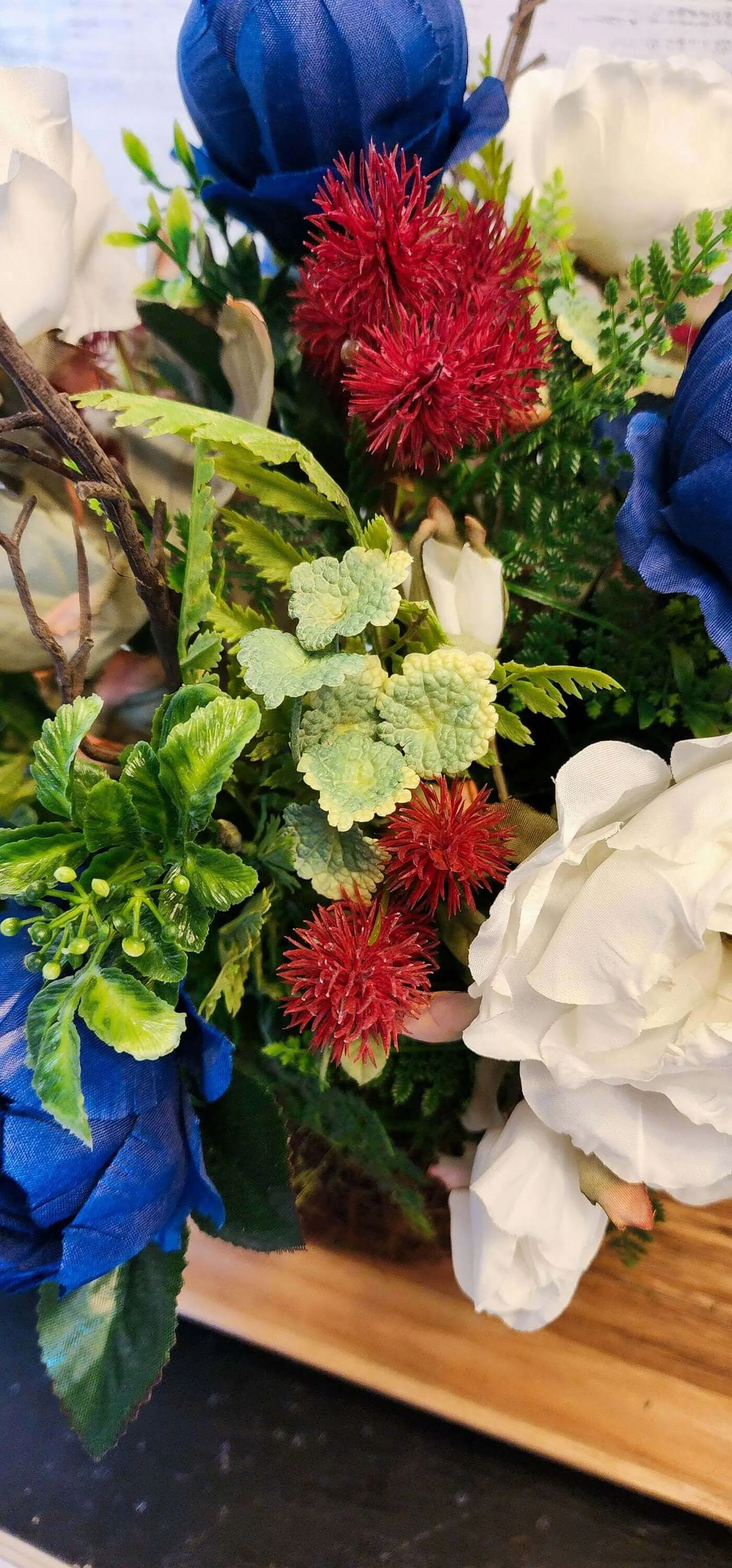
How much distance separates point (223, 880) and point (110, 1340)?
0.58 feet

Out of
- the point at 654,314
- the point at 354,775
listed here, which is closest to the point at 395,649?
the point at 354,775

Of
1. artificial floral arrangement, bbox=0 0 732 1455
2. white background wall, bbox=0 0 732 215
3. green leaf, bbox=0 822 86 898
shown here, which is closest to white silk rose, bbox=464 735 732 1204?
artificial floral arrangement, bbox=0 0 732 1455

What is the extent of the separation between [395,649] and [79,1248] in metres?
0.18

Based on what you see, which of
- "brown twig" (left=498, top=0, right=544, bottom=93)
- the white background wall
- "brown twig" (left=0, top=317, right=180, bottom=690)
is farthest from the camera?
the white background wall

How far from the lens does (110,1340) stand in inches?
11.6

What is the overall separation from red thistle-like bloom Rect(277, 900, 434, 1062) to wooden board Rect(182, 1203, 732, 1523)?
0.63 feet

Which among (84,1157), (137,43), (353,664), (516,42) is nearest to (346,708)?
(353,664)

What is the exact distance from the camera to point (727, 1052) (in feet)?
0.81

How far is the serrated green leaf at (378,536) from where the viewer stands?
0.23 m

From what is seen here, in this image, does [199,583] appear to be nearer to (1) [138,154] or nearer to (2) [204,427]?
(2) [204,427]

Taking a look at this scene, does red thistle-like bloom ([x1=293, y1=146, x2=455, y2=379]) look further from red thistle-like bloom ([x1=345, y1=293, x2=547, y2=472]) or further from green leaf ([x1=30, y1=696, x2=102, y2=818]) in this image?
green leaf ([x1=30, y1=696, x2=102, y2=818])

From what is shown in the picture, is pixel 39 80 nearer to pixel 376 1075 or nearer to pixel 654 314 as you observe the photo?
pixel 654 314

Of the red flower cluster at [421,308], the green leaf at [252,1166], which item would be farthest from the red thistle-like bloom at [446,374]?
the green leaf at [252,1166]

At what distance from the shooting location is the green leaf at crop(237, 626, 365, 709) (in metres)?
0.22
